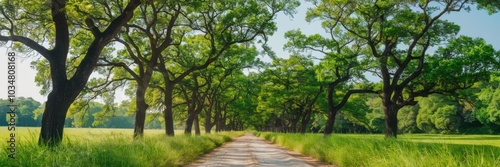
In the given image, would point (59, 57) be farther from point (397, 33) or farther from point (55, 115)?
point (397, 33)

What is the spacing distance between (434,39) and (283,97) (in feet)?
66.6

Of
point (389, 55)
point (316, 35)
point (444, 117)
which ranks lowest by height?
point (444, 117)

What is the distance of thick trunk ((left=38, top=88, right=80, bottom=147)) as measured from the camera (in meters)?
11.4

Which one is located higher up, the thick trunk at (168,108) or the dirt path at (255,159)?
the thick trunk at (168,108)

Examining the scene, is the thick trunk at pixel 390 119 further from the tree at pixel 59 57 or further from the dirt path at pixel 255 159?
the tree at pixel 59 57

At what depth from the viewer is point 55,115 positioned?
11.5 metres

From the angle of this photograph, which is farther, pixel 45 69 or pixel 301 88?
pixel 301 88

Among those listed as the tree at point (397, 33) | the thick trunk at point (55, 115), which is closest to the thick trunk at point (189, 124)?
the tree at point (397, 33)

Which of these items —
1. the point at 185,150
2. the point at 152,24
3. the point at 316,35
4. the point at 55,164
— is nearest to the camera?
the point at 55,164

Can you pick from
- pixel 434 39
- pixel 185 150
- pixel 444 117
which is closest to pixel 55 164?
pixel 185 150

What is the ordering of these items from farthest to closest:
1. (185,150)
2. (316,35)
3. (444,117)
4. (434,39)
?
1. (444,117)
2. (316,35)
3. (434,39)
4. (185,150)

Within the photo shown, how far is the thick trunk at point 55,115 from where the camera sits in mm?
11375

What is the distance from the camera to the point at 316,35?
90.1 feet

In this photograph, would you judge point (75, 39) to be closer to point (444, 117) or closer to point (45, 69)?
point (45, 69)
